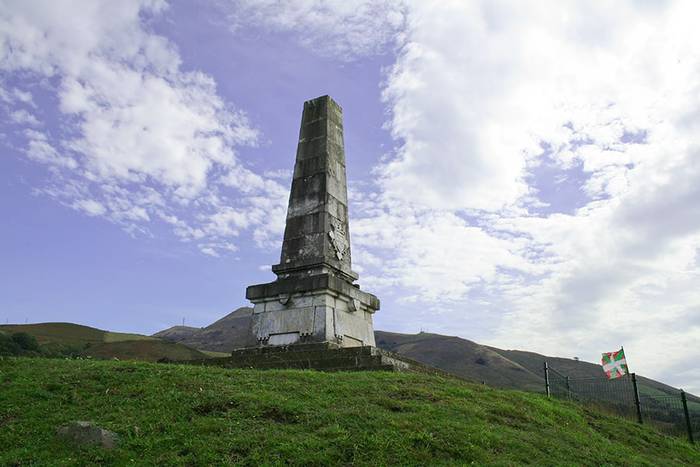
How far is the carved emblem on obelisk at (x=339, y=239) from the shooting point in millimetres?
13570

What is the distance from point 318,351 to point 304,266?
2510mm

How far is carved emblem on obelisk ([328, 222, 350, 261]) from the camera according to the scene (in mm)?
13570

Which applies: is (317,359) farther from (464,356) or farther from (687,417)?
(464,356)

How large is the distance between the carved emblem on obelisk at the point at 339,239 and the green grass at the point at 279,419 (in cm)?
470

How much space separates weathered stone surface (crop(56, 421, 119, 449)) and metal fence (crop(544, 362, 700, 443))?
11.2 m

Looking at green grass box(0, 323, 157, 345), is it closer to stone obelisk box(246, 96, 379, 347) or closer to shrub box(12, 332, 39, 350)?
shrub box(12, 332, 39, 350)

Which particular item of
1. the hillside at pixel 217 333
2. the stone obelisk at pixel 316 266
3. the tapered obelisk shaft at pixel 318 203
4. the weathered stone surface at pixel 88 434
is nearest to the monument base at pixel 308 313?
the stone obelisk at pixel 316 266

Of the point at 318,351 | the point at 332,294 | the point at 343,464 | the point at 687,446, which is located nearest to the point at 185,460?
the point at 343,464

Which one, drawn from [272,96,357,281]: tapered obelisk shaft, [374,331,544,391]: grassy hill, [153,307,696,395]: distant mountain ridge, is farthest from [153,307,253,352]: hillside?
[272,96,357,281]: tapered obelisk shaft

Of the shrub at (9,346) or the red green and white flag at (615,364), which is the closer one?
the red green and white flag at (615,364)

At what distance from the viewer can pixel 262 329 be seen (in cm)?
1289

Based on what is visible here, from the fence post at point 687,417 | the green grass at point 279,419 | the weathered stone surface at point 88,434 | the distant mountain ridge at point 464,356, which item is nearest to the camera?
the green grass at point 279,419

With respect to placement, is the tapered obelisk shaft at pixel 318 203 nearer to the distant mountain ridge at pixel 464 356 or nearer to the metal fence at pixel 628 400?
the metal fence at pixel 628 400

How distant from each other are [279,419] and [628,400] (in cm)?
1216
